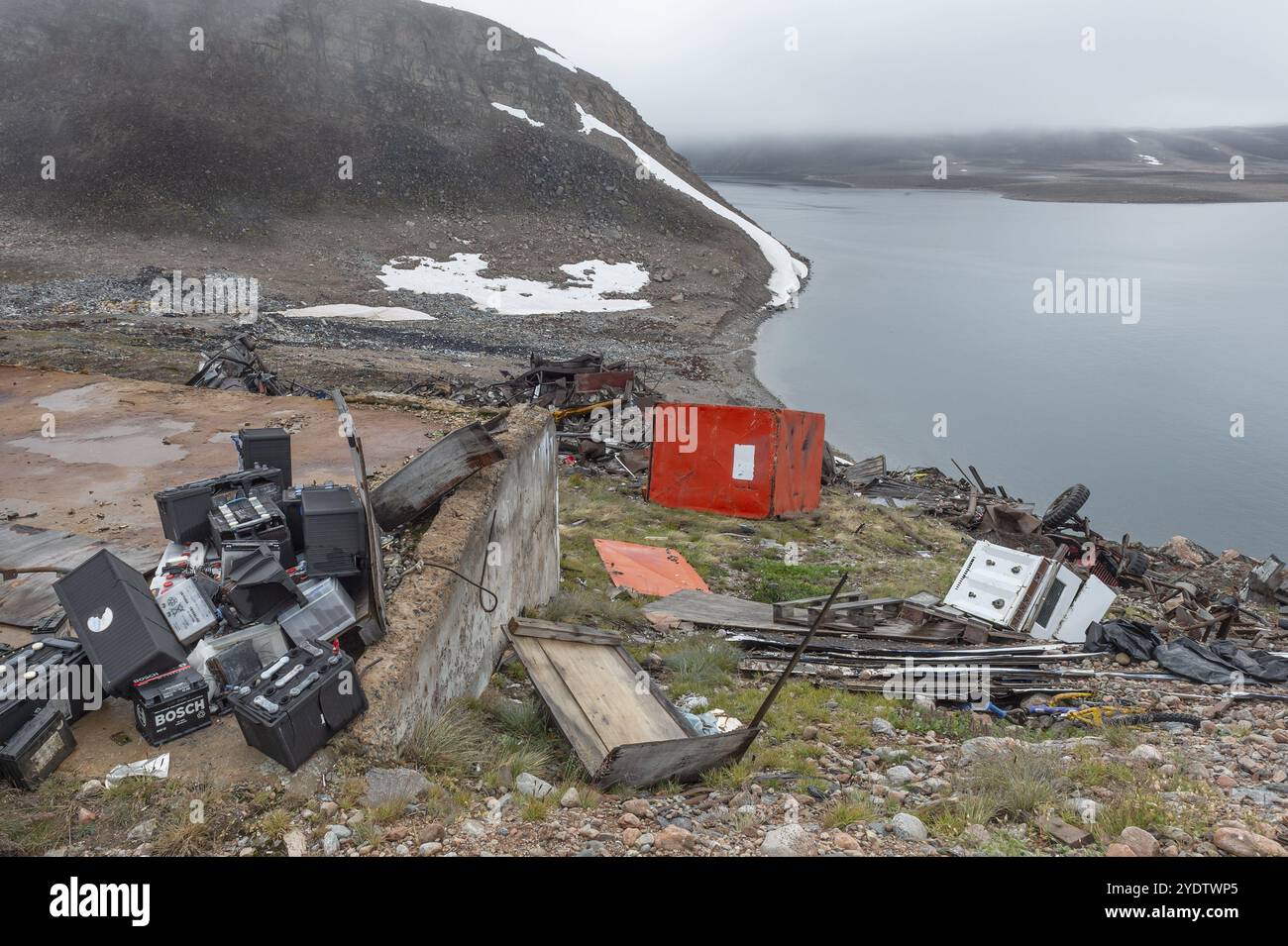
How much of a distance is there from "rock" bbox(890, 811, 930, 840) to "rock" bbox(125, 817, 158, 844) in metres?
3.58

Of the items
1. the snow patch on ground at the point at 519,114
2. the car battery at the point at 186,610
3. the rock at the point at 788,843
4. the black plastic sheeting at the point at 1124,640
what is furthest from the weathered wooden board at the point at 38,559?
the snow patch on ground at the point at 519,114

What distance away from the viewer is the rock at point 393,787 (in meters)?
4.20

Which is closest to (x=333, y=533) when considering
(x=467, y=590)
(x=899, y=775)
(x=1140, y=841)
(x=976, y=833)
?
(x=467, y=590)

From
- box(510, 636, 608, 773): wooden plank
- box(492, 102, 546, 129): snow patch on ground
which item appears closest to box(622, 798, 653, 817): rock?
box(510, 636, 608, 773): wooden plank

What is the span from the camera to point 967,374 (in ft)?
115

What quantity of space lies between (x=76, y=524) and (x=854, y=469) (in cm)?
1651

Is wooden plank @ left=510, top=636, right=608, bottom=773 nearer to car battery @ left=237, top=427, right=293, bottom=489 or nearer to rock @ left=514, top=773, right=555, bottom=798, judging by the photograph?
rock @ left=514, top=773, right=555, bottom=798

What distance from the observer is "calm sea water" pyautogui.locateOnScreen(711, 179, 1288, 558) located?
80.1 feet

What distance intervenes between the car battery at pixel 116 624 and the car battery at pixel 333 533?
97 cm

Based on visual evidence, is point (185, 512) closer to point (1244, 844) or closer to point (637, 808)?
point (637, 808)

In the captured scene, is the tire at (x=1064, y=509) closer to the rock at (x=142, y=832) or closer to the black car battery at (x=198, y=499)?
the black car battery at (x=198, y=499)

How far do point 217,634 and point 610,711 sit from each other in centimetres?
257

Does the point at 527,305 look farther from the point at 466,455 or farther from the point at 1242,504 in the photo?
the point at 466,455

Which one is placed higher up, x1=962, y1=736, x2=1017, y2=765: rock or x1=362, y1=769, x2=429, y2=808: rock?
x1=362, y1=769, x2=429, y2=808: rock
